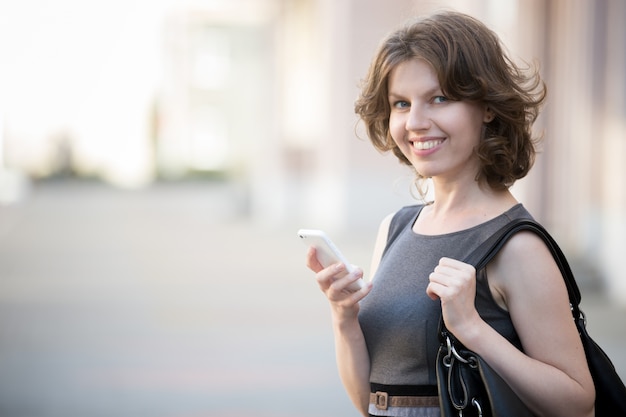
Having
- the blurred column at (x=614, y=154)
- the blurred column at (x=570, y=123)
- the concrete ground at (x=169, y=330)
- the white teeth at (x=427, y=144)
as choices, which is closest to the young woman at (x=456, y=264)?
the white teeth at (x=427, y=144)

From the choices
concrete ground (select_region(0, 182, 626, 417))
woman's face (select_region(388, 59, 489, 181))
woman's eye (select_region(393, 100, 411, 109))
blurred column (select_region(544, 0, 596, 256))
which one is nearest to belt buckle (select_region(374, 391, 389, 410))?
woman's face (select_region(388, 59, 489, 181))

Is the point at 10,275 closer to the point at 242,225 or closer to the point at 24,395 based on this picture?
the point at 24,395

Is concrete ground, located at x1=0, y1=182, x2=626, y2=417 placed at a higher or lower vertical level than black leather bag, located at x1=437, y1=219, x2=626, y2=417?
lower

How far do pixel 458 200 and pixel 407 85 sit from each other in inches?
11.5

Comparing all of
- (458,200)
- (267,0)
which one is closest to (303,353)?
(458,200)

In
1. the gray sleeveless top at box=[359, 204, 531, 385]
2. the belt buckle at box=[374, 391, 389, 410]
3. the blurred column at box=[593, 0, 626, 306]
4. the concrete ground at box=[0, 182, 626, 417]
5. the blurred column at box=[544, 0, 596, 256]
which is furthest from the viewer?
the blurred column at box=[544, 0, 596, 256]

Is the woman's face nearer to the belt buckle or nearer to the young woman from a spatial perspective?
the young woman

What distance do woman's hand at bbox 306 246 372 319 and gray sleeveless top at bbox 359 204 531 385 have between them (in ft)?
0.22

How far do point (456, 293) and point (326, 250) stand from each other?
345 millimetres

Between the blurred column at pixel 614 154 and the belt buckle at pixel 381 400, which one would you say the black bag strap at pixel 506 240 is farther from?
the blurred column at pixel 614 154

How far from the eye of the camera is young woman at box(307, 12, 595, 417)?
1839mm

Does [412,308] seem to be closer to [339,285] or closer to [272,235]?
[339,285]

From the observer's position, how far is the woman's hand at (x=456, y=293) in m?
1.80

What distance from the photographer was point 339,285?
201 centimetres
